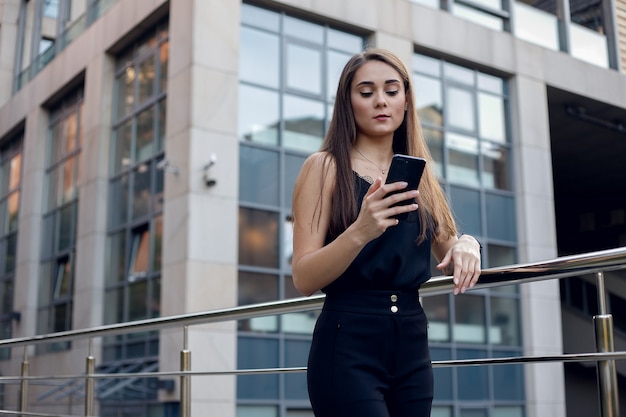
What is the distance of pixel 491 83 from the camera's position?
1981cm

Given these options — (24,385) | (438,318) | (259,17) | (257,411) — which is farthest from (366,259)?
(438,318)

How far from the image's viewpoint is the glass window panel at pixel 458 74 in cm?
1903

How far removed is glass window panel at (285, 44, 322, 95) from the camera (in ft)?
54.5

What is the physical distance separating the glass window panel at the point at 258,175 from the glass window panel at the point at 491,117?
5.78m

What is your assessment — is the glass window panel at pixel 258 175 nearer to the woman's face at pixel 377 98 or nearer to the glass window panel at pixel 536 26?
the glass window panel at pixel 536 26

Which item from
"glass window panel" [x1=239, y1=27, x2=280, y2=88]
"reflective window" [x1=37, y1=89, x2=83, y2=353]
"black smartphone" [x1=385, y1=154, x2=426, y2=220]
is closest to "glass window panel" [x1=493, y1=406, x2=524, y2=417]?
"glass window panel" [x1=239, y1=27, x2=280, y2=88]

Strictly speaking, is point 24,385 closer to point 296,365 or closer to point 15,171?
point 296,365

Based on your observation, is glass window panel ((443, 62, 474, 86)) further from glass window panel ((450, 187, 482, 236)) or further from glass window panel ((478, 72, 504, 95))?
glass window panel ((450, 187, 482, 236))

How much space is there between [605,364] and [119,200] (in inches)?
629

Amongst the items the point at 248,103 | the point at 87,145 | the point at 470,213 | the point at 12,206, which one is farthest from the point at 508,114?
the point at 12,206

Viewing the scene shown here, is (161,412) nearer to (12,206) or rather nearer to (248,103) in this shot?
(248,103)

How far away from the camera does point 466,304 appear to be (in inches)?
718

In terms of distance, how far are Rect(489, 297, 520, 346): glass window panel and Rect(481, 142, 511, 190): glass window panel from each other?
262 cm

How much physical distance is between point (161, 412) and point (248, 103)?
5.78 m
